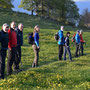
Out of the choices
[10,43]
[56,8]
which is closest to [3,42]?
[10,43]

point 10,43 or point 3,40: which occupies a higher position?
point 3,40

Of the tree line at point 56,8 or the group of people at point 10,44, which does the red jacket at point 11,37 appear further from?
the tree line at point 56,8

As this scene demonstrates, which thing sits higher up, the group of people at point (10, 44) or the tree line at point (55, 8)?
the tree line at point (55, 8)

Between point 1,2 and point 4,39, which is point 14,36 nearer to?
point 4,39

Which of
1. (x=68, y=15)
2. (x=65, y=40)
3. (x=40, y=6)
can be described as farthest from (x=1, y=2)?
(x=65, y=40)

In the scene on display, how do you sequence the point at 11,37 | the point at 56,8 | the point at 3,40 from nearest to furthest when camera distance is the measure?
the point at 3,40, the point at 11,37, the point at 56,8

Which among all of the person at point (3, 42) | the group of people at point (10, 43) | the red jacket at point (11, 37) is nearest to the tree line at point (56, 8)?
the group of people at point (10, 43)

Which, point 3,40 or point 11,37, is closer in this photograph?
point 3,40

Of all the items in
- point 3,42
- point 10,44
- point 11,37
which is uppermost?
point 11,37

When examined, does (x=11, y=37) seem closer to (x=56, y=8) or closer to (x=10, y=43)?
(x=10, y=43)

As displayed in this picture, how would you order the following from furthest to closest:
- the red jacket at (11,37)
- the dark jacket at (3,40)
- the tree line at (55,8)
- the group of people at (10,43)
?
the tree line at (55,8)
the red jacket at (11,37)
the group of people at (10,43)
the dark jacket at (3,40)

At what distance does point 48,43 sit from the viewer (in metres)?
27.7

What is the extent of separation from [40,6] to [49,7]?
3903 mm

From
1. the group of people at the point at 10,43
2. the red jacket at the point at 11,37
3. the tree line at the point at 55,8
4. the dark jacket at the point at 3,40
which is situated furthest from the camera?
the tree line at the point at 55,8
